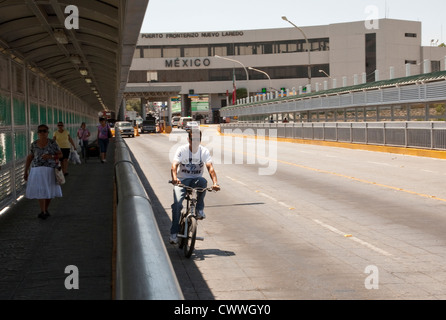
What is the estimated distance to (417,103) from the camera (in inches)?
1331

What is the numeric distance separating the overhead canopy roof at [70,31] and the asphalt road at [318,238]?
3519 mm

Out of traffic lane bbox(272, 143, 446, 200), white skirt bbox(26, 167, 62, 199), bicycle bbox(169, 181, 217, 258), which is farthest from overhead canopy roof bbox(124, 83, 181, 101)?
bicycle bbox(169, 181, 217, 258)

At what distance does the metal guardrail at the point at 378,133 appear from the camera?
2855cm

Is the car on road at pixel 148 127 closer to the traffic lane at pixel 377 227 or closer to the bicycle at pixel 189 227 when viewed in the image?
the traffic lane at pixel 377 227

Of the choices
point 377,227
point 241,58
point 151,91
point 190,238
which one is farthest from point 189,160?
point 241,58

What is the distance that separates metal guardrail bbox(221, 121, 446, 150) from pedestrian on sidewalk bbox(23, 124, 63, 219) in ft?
63.2

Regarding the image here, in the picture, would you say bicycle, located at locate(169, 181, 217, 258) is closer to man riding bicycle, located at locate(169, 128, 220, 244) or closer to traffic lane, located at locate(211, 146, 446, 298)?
man riding bicycle, located at locate(169, 128, 220, 244)

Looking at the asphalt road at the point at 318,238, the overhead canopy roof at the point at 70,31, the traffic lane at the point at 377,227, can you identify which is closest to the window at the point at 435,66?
the asphalt road at the point at 318,238

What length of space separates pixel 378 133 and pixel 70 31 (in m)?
24.1

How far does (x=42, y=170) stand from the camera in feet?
41.1

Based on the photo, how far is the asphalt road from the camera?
7.45 m

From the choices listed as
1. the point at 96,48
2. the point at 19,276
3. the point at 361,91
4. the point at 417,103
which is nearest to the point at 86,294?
the point at 19,276

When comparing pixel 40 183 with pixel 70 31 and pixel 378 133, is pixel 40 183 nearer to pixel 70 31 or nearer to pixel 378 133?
pixel 70 31
